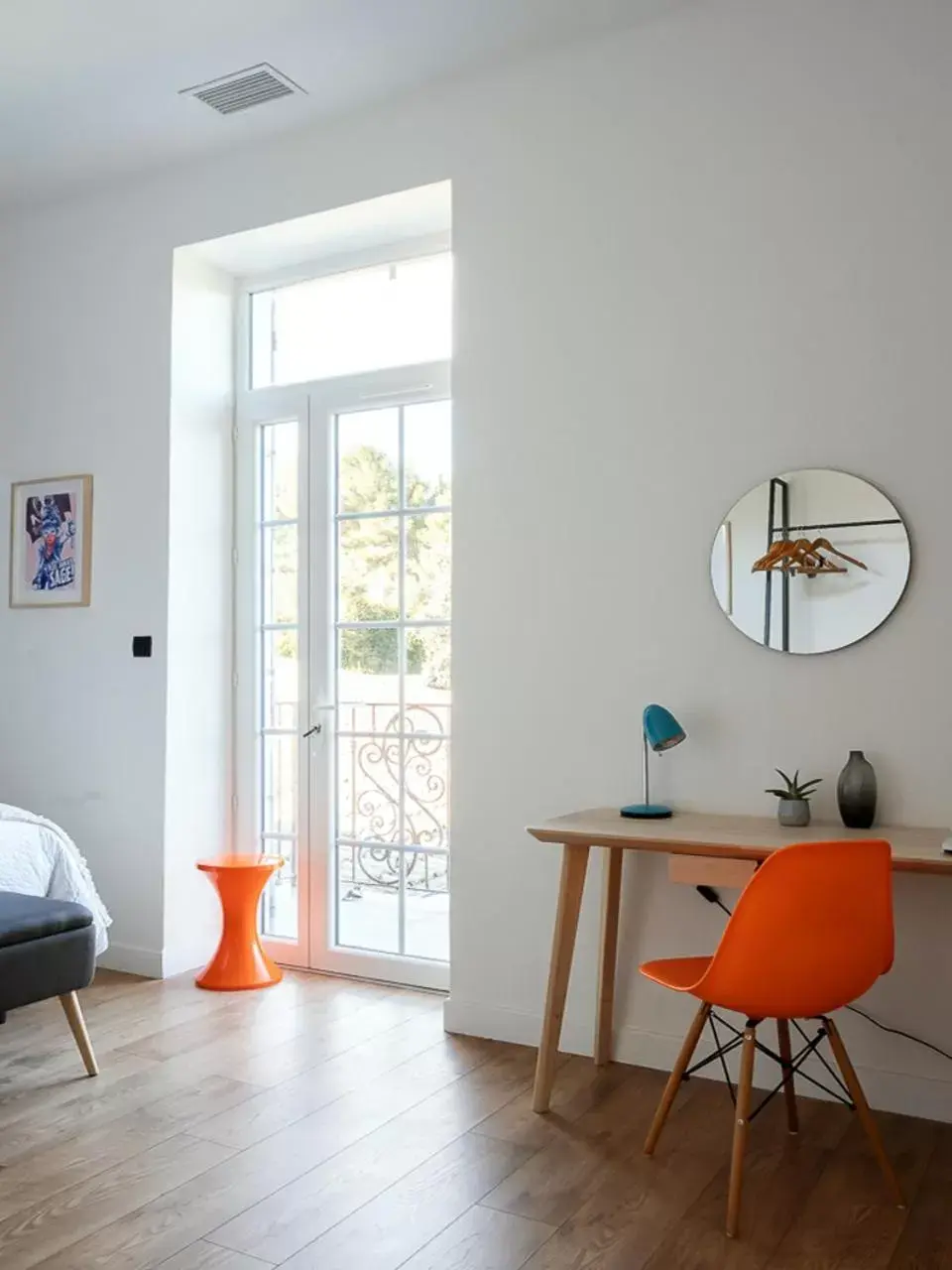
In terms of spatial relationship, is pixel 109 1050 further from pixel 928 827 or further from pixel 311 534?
pixel 928 827

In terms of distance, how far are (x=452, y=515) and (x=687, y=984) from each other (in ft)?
5.28

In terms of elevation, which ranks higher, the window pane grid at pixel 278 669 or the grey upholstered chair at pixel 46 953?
the window pane grid at pixel 278 669

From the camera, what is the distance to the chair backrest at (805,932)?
2.17 metres

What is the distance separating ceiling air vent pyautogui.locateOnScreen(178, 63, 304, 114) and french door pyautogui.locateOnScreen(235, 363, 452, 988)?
926 millimetres

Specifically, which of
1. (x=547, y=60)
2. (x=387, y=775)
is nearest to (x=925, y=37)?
(x=547, y=60)

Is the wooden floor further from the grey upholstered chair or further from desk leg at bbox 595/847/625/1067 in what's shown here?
the grey upholstered chair

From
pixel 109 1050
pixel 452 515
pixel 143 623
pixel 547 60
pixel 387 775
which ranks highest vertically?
pixel 547 60

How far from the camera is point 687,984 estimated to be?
2.39 meters

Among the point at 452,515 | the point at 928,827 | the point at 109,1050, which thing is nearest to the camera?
the point at 928,827

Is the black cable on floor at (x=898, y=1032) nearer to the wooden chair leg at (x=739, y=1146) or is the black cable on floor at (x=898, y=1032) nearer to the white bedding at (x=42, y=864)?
the wooden chair leg at (x=739, y=1146)

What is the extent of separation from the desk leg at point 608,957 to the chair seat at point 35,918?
54.4 inches

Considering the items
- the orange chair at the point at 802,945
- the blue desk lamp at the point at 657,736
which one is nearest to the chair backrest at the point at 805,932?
the orange chair at the point at 802,945

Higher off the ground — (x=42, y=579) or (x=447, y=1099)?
(x=42, y=579)

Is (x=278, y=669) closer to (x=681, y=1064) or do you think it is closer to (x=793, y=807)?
(x=793, y=807)
